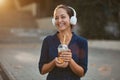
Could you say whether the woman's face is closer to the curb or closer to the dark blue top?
the dark blue top

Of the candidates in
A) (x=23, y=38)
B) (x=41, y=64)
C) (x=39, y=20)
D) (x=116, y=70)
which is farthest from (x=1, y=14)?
(x=41, y=64)

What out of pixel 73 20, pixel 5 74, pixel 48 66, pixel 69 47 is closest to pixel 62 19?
pixel 73 20

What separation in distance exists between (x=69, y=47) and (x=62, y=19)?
0.31 metres

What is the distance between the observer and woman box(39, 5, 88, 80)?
4.51 metres

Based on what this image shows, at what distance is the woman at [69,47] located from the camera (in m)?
4.51

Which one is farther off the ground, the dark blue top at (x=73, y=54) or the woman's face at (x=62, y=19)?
the woman's face at (x=62, y=19)

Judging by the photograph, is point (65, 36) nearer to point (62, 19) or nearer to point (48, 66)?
point (62, 19)

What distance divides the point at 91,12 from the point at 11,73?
49.0ft

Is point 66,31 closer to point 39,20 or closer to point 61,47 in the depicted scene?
point 61,47

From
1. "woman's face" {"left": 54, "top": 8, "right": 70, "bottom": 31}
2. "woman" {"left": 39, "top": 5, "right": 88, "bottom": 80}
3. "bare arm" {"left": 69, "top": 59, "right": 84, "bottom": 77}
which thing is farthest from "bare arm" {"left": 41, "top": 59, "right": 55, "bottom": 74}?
"woman's face" {"left": 54, "top": 8, "right": 70, "bottom": 31}

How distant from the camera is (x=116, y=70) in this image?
471 inches

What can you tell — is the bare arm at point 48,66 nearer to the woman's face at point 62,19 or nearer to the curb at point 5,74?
the woman's face at point 62,19

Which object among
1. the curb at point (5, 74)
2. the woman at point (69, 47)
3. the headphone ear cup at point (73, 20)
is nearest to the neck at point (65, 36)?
the woman at point (69, 47)

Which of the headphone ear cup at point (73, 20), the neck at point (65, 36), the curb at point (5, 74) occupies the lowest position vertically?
the curb at point (5, 74)
